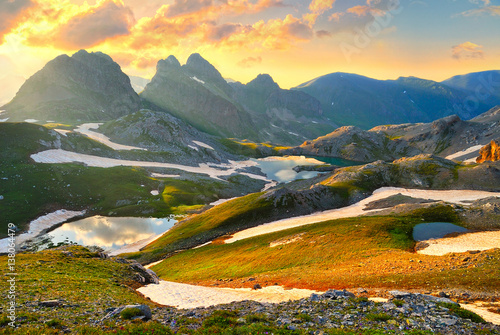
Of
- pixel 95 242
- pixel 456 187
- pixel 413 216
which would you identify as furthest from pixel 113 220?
pixel 456 187

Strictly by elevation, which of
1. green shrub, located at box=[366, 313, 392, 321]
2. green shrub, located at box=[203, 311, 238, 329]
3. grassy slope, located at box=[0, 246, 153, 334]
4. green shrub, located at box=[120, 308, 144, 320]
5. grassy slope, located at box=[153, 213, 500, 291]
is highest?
grassy slope, located at box=[0, 246, 153, 334]

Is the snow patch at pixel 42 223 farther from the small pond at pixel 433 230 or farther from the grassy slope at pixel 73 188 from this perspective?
the small pond at pixel 433 230

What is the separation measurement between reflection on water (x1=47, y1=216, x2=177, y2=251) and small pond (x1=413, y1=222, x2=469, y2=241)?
8665cm

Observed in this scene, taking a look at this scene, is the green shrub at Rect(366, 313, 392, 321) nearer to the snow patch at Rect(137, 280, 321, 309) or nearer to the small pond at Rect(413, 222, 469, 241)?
the snow patch at Rect(137, 280, 321, 309)

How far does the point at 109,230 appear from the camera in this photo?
103 m

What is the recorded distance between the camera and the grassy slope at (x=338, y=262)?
29.0 meters

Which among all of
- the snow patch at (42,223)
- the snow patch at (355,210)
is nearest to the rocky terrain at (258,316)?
the snow patch at (355,210)

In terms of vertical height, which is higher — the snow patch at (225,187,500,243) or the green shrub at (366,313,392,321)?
the green shrub at (366,313,392,321)

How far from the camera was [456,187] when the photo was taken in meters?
115

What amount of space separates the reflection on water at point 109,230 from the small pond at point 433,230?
86654mm

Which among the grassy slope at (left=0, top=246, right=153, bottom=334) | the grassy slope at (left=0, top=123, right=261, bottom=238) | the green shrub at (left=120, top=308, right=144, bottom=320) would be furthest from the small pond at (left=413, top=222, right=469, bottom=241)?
the grassy slope at (left=0, top=123, right=261, bottom=238)

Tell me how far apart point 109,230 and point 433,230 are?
106232 millimetres

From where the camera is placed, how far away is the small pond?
53562 millimetres

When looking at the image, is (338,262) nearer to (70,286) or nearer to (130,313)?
(130,313)
